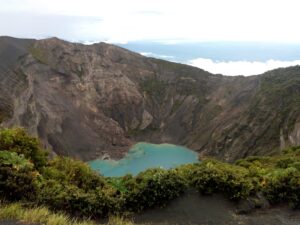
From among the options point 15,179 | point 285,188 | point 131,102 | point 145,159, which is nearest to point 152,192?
point 15,179

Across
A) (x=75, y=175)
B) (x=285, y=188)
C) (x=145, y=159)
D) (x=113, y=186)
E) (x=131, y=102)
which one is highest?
(x=285, y=188)

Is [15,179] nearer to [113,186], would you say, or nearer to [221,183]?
[113,186]

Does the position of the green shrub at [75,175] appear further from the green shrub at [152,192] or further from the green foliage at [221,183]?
the green foliage at [221,183]

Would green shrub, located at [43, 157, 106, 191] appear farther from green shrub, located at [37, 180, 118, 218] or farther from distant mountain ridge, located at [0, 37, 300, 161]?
Result: distant mountain ridge, located at [0, 37, 300, 161]

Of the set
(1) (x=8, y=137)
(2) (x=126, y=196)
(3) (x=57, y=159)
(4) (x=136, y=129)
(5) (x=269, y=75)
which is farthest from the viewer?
(4) (x=136, y=129)

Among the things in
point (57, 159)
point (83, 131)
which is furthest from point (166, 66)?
point (57, 159)

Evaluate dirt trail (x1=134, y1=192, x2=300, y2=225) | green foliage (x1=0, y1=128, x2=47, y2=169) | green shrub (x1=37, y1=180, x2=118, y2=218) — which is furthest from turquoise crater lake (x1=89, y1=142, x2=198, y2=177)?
green shrub (x1=37, y1=180, x2=118, y2=218)

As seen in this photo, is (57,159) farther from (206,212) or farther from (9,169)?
(206,212)
